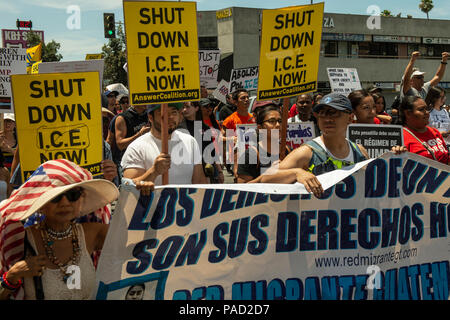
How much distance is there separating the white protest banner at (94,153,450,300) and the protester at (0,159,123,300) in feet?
0.50

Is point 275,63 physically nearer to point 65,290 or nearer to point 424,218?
point 424,218

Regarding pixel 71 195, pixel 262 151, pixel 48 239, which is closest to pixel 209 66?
pixel 262 151

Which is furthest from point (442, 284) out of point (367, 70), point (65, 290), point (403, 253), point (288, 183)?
→ point (367, 70)

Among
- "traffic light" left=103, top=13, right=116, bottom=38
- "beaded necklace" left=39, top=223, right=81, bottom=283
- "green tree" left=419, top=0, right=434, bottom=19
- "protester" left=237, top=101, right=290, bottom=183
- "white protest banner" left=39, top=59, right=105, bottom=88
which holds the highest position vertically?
"green tree" left=419, top=0, right=434, bottom=19

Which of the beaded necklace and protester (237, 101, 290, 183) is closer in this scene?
the beaded necklace

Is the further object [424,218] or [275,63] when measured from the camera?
[275,63]

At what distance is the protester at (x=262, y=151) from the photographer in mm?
4270

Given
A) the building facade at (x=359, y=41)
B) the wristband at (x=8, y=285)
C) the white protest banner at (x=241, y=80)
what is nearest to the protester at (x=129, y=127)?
the wristband at (x=8, y=285)

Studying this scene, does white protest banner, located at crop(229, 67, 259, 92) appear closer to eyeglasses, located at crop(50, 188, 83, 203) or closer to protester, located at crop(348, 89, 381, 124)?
protester, located at crop(348, 89, 381, 124)

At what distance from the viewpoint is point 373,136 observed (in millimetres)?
5039

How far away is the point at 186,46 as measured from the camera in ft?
13.9

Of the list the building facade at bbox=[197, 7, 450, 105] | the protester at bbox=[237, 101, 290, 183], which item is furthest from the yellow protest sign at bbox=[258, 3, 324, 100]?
the building facade at bbox=[197, 7, 450, 105]

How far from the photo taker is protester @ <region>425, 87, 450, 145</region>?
22.7 feet
